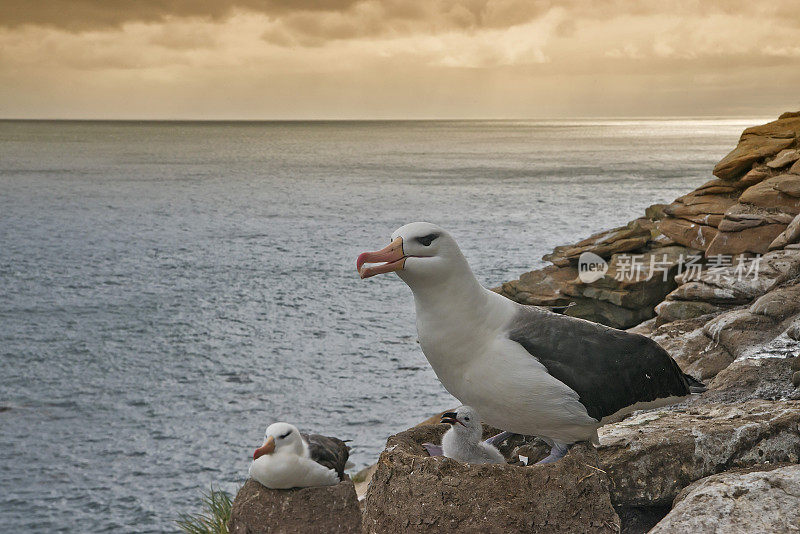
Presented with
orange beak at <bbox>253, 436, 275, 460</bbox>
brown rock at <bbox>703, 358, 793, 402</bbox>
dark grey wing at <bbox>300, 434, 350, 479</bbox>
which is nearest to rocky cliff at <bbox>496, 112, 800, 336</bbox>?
brown rock at <bbox>703, 358, 793, 402</bbox>

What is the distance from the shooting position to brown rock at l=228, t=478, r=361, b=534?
933 centimetres

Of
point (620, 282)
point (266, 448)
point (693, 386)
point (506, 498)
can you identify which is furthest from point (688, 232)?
point (506, 498)

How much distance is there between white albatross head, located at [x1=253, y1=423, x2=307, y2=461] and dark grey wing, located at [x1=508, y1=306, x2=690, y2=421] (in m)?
4.20

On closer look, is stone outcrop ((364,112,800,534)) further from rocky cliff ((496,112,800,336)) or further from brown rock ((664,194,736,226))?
brown rock ((664,194,736,226))

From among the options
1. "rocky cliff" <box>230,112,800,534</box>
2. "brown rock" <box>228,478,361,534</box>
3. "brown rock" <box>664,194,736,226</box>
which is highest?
"brown rock" <box>664,194,736,226</box>

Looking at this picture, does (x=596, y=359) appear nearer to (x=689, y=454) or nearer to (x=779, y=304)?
(x=689, y=454)

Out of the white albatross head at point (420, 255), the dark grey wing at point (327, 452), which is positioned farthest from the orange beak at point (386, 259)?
the dark grey wing at point (327, 452)

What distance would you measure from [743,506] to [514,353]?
164 centimetres

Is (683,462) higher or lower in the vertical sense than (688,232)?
lower

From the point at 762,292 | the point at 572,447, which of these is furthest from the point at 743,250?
the point at 572,447

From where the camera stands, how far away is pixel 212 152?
164 m

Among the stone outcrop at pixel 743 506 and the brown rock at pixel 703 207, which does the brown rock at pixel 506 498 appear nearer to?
the stone outcrop at pixel 743 506

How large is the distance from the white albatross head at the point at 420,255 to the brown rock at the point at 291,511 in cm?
507

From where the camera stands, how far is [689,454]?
6129 mm
